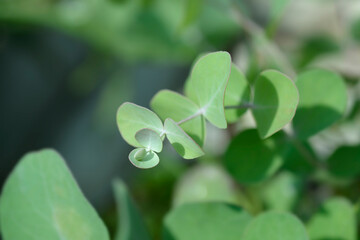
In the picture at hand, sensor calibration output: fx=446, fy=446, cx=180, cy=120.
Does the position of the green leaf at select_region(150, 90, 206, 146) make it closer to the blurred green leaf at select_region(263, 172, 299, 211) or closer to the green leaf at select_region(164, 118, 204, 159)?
the green leaf at select_region(164, 118, 204, 159)

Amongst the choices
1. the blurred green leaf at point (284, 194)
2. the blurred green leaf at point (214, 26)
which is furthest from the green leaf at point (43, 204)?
the blurred green leaf at point (214, 26)

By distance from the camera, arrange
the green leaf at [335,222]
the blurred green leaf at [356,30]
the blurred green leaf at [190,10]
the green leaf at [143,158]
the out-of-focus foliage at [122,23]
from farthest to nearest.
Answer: the out-of-focus foliage at [122,23] < the blurred green leaf at [356,30] < the blurred green leaf at [190,10] < the green leaf at [335,222] < the green leaf at [143,158]

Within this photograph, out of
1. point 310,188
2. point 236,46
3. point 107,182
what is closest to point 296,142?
point 310,188

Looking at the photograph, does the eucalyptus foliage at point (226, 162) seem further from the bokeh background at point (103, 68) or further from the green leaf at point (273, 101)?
the bokeh background at point (103, 68)

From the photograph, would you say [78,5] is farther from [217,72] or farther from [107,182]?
[217,72]

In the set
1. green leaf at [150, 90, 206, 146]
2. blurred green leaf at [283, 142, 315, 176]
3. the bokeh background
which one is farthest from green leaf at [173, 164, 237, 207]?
green leaf at [150, 90, 206, 146]

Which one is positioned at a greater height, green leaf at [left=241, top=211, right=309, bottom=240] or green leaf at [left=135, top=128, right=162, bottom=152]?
green leaf at [left=135, top=128, right=162, bottom=152]

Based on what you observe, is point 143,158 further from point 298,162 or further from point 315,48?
point 315,48
